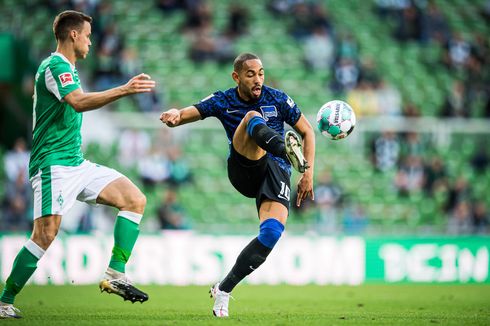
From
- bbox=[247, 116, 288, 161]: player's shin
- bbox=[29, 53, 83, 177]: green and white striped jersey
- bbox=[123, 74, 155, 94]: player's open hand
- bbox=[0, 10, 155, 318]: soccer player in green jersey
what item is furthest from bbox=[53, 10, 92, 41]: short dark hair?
bbox=[247, 116, 288, 161]: player's shin

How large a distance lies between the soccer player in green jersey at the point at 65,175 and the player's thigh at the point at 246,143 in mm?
1040

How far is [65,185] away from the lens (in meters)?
7.71

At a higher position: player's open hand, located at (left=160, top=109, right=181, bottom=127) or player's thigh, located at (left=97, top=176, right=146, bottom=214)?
player's open hand, located at (left=160, top=109, right=181, bottom=127)

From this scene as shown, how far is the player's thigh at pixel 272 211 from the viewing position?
8141 mm

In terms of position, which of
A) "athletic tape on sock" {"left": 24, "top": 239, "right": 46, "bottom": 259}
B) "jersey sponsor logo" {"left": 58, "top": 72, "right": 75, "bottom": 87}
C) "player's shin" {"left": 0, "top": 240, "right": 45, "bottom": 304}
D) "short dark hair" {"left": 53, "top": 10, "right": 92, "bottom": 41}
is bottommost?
"player's shin" {"left": 0, "top": 240, "right": 45, "bottom": 304}

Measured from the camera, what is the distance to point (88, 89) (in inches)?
772

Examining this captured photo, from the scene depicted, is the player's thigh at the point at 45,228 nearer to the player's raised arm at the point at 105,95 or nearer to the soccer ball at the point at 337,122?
the player's raised arm at the point at 105,95

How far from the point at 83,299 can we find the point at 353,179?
10.2 meters

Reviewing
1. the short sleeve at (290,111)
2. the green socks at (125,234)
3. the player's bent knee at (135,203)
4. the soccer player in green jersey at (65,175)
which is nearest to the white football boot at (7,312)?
the soccer player in green jersey at (65,175)

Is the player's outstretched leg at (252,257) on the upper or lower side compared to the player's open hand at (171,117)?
lower

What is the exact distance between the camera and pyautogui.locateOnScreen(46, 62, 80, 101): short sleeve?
757cm

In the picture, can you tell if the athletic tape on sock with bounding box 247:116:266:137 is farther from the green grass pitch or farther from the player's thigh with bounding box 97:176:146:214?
the green grass pitch

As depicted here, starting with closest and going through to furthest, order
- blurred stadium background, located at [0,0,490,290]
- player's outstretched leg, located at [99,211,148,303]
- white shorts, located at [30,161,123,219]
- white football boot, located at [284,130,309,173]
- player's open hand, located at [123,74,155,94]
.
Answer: player's open hand, located at [123,74,155,94] → player's outstretched leg, located at [99,211,148,303] → white shorts, located at [30,161,123,219] → white football boot, located at [284,130,309,173] → blurred stadium background, located at [0,0,490,290]

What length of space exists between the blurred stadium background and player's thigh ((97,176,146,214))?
26.0 feet
